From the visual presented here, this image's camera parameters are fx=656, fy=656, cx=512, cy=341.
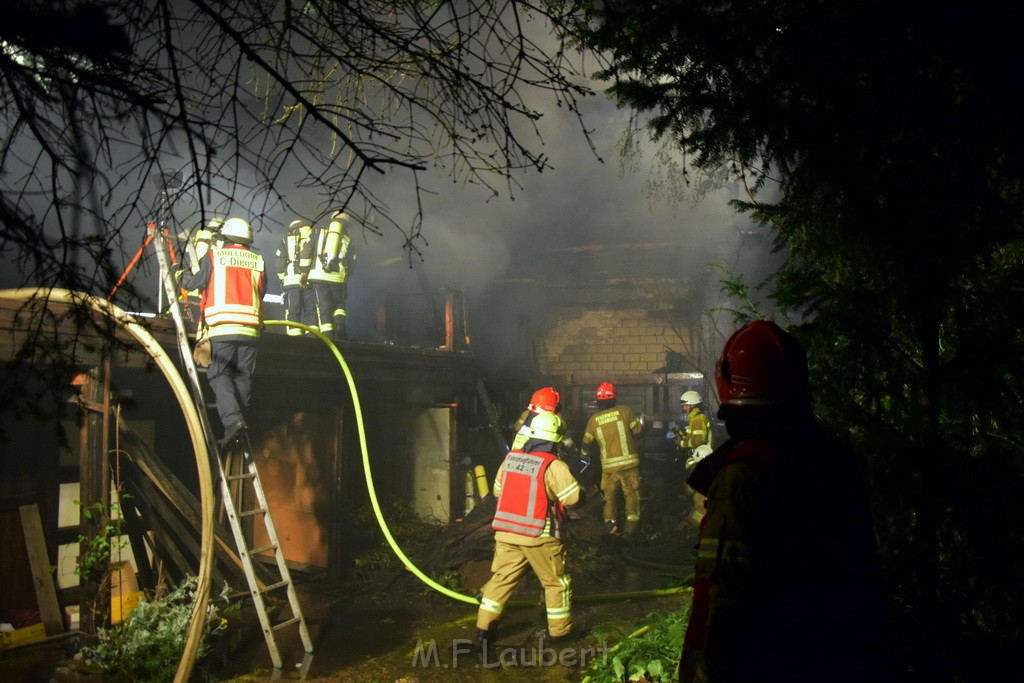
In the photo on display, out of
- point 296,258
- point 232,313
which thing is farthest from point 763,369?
point 296,258

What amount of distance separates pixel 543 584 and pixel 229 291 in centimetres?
387

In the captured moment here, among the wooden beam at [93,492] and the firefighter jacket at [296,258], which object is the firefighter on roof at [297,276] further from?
the wooden beam at [93,492]

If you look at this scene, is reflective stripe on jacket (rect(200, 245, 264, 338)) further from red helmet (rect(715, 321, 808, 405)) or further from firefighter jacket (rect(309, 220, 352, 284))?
red helmet (rect(715, 321, 808, 405))

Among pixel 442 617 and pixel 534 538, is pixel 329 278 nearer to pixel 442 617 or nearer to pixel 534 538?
pixel 442 617

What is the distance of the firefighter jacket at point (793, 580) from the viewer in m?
1.60

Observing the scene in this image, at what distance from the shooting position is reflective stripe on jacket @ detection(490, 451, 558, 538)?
546cm

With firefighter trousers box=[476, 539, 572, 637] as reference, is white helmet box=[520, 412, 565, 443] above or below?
above

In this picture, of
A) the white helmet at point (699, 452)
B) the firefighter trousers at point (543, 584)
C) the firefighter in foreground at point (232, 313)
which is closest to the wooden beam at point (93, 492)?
the firefighter in foreground at point (232, 313)

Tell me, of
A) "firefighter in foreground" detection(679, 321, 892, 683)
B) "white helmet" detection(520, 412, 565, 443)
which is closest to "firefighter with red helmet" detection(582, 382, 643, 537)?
"white helmet" detection(520, 412, 565, 443)

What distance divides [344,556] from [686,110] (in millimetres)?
6952

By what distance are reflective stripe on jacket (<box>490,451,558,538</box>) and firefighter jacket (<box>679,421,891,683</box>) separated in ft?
12.6

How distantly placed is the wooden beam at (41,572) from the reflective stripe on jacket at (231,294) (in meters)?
2.41

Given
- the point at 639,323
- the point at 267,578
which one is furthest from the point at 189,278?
the point at 639,323

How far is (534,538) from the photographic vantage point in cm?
545
